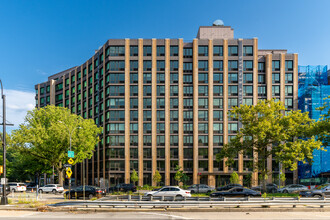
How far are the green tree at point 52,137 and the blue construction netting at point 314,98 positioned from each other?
5126cm

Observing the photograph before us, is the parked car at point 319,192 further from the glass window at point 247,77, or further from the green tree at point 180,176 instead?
the glass window at point 247,77

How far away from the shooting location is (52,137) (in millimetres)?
57750

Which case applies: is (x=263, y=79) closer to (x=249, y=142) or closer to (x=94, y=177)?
(x=249, y=142)

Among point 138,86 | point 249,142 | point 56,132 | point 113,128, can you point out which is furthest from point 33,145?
point 249,142

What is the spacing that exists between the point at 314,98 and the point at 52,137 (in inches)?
2368

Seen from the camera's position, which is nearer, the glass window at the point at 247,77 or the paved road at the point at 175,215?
the paved road at the point at 175,215

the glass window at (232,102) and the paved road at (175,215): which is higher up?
the glass window at (232,102)

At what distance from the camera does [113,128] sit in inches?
3322

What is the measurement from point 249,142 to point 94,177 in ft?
180

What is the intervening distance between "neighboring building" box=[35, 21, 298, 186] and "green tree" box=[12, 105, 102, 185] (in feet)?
68.9

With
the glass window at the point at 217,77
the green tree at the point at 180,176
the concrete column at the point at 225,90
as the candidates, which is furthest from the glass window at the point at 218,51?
the green tree at the point at 180,176

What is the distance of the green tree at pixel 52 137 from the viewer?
190 feet

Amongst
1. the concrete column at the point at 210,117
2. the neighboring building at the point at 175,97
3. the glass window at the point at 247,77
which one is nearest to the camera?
the concrete column at the point at 210,117

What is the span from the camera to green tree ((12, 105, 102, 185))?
57.8 m
